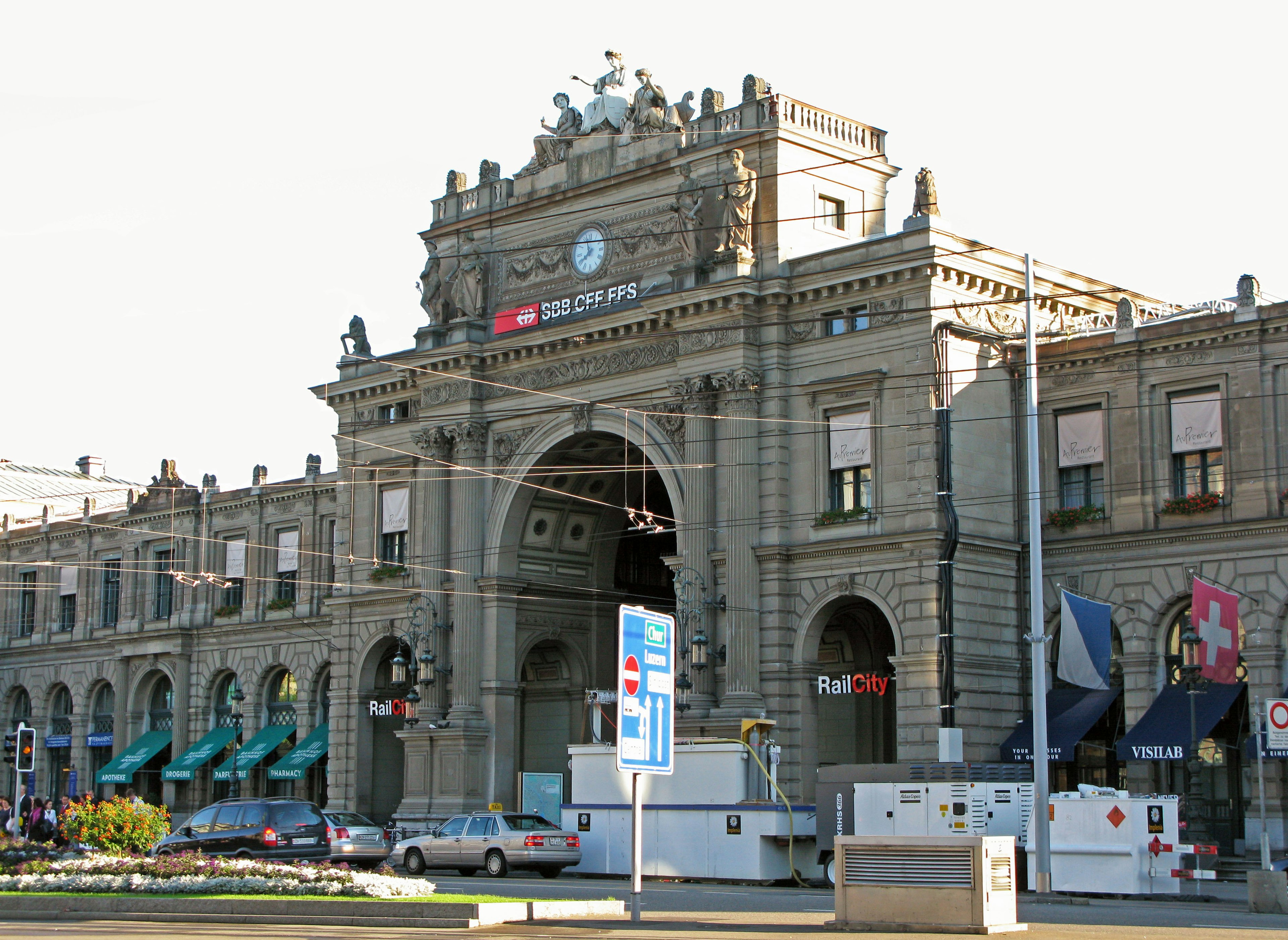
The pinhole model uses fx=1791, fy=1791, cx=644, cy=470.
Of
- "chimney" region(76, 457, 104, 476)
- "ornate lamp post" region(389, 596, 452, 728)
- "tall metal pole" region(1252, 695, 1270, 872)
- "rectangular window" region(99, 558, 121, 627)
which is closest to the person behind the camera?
"tall metal pole" region(1252, 695, 1270, 872)

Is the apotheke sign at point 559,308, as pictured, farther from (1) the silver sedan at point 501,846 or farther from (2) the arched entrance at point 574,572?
(1) the silver sedan at point 501,846

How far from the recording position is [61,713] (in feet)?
270

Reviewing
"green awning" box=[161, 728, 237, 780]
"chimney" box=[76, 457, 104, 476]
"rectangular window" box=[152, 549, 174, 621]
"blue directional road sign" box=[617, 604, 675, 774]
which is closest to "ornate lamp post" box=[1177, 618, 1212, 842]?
"blue directional road sign" box=[617, 604, 675, 774]

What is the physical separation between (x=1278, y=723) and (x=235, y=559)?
50.1 meters

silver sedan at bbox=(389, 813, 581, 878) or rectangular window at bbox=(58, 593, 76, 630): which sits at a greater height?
rectangular window at bbox=(58, 593, 76, 630)

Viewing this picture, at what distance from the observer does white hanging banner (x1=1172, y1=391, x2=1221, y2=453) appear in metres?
44.1

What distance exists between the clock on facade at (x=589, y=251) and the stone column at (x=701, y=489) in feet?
19.9

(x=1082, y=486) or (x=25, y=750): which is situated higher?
(x=1082, y=486)

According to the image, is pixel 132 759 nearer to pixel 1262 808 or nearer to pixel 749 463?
pixel 749 463

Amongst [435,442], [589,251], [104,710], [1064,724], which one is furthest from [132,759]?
[1064,724]

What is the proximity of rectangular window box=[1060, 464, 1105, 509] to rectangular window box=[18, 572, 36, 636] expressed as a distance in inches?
2137

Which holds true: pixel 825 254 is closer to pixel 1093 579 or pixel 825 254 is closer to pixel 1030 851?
pixel 1093 579

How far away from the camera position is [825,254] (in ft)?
156

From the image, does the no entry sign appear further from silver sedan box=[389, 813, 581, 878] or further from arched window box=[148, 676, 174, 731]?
arched window box=[148, 676, 174, 731]
